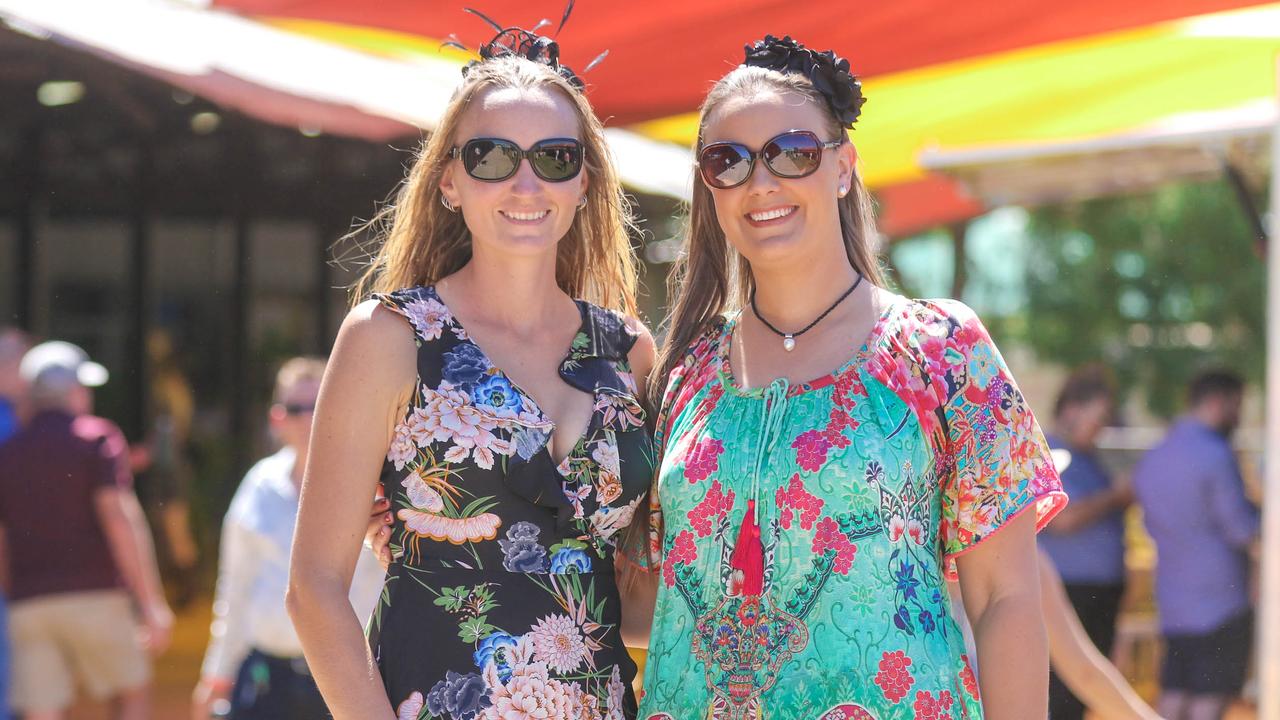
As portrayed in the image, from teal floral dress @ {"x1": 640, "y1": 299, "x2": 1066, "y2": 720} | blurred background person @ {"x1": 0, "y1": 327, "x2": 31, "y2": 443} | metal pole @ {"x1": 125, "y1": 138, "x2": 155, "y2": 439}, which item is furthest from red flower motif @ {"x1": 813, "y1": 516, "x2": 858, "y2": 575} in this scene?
metal pole @ {"x1": 125, "y1": 138, "x2": 155, "y2": 439}

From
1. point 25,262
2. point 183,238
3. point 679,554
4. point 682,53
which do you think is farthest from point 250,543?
point 183,238

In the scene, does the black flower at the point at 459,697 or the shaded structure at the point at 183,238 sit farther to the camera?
the shaded structure at the point at 183,238

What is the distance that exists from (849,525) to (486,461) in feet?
1.79

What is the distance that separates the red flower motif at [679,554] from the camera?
2172 mm

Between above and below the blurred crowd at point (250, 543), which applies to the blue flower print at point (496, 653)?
above

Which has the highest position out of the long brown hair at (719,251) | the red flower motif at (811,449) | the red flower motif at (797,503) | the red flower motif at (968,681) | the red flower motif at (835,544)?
the long brown hair at (719,251)

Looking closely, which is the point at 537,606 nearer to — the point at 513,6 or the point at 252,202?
the point at 513,6

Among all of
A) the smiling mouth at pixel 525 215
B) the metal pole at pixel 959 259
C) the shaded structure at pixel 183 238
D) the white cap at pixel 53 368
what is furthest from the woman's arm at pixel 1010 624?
the shaded structure at pixel 183 238

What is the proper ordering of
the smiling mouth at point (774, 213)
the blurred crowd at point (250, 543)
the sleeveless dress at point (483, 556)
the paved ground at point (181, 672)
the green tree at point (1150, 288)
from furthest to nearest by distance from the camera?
the green tree at point (1150, 288), the paved ground at point (181, 672), the blurred crowd at point (250, 543), the smiling mouth at point (774, 213), the sleeveless dress at point (483, 556)

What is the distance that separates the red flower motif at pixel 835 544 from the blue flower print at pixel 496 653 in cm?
49

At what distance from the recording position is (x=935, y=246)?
73.8 ft

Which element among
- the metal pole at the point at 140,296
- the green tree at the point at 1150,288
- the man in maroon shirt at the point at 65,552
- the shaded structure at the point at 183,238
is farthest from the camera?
the green tree at the point at 1150,288

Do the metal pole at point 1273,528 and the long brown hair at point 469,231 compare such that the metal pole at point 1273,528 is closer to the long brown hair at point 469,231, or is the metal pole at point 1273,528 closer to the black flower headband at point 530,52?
the long brown hair at point 469,231

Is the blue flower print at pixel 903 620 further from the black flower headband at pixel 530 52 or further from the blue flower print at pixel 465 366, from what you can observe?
the black flower headband at pixel 530 52
